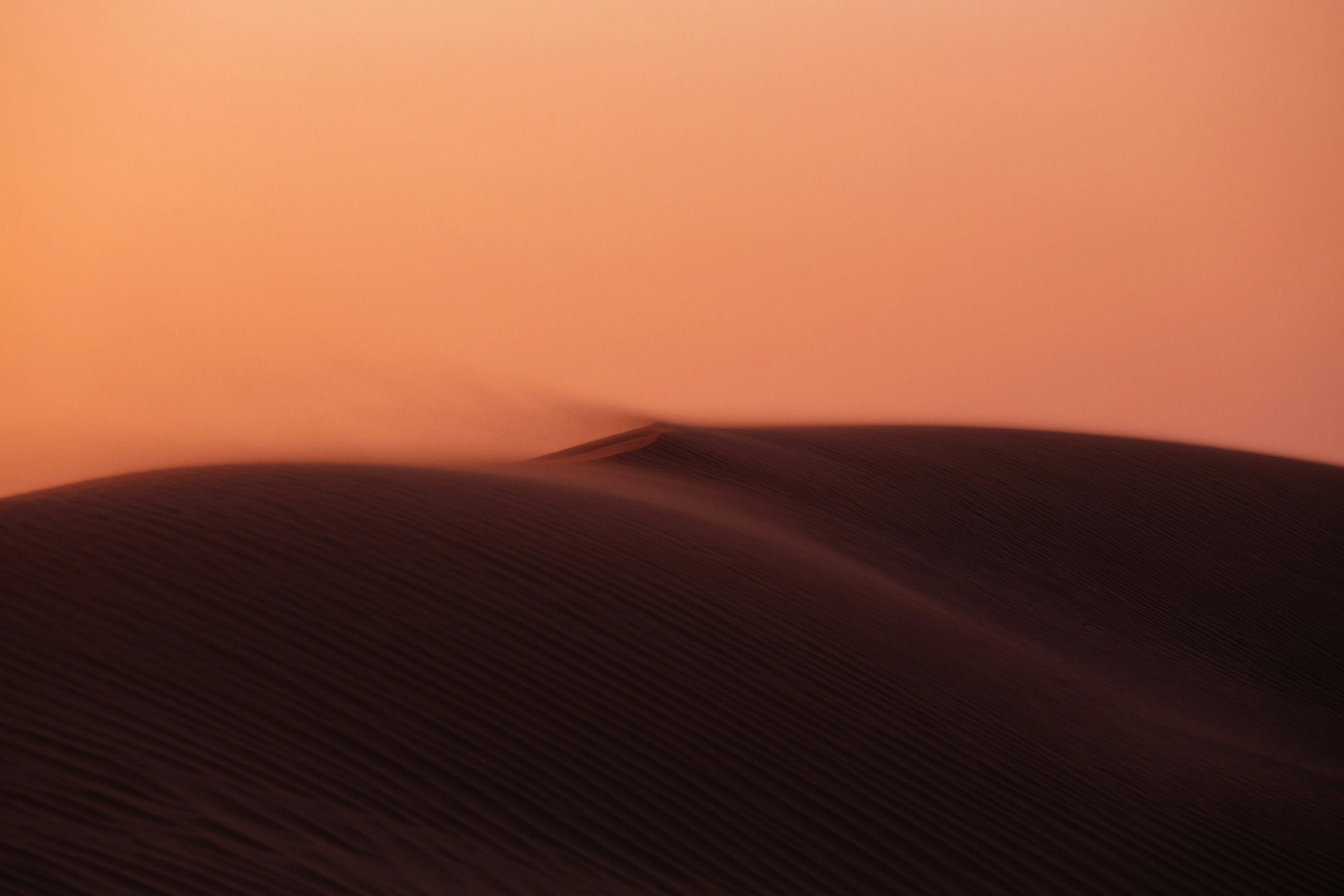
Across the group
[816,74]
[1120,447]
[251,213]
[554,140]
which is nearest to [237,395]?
[251,213]

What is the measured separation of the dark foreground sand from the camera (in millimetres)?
812

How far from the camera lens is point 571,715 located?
96cm

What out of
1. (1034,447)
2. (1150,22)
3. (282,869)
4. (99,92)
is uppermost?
(1150,22)

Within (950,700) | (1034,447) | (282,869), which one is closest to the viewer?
(282,869)

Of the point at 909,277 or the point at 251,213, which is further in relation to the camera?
the point at 909,277

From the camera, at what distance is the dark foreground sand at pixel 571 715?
0.81 metres

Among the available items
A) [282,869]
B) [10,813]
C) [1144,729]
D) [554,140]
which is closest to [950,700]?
[1144,729]

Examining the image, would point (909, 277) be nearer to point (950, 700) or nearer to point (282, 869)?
point (950, 700)

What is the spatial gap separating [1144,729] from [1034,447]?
0.78 m

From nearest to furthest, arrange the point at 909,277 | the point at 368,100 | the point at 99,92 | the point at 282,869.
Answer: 1. the point at 282,869
2. the point at 99,92
3. the point at 368,100
4. the point at 909,277

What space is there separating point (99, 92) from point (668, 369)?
1.03m

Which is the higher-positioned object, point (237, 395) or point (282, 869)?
point (237, 395)

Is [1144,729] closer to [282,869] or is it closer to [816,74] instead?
[282,869]

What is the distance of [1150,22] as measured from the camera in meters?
2.06
